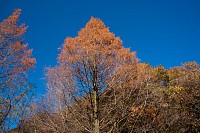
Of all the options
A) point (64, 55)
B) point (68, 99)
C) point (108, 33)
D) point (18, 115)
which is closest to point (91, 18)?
point (108, 33)

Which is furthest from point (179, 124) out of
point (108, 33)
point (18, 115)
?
point (18, 115)

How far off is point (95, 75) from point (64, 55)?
8.17m

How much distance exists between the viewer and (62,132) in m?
3.74

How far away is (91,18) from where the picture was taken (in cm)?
1309

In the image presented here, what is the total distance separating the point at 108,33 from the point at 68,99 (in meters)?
8.76

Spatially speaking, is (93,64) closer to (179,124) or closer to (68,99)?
(68,99)

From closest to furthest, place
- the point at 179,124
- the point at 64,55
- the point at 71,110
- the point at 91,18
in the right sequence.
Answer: the point at 71,110 → the point at 179,124 → the point at 64,55 → the point at 91,18

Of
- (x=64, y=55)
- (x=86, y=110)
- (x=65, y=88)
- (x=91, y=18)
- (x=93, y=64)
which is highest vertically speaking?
(x=91, y=18)

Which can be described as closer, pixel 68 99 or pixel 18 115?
pixel 68 99

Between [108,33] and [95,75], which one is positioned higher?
[108,33]

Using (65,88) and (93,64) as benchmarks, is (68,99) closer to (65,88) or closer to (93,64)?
(65,88)

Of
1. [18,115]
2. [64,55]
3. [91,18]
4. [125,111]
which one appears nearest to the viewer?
[125,111]

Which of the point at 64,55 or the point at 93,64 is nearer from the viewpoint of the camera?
the point at 93,64

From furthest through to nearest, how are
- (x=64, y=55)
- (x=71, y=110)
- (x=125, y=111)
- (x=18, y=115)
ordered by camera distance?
1. (x=64, y=55)
2. (x=18, y=115)
3. (x=71, y=110)
4. (x=125, y=111)
